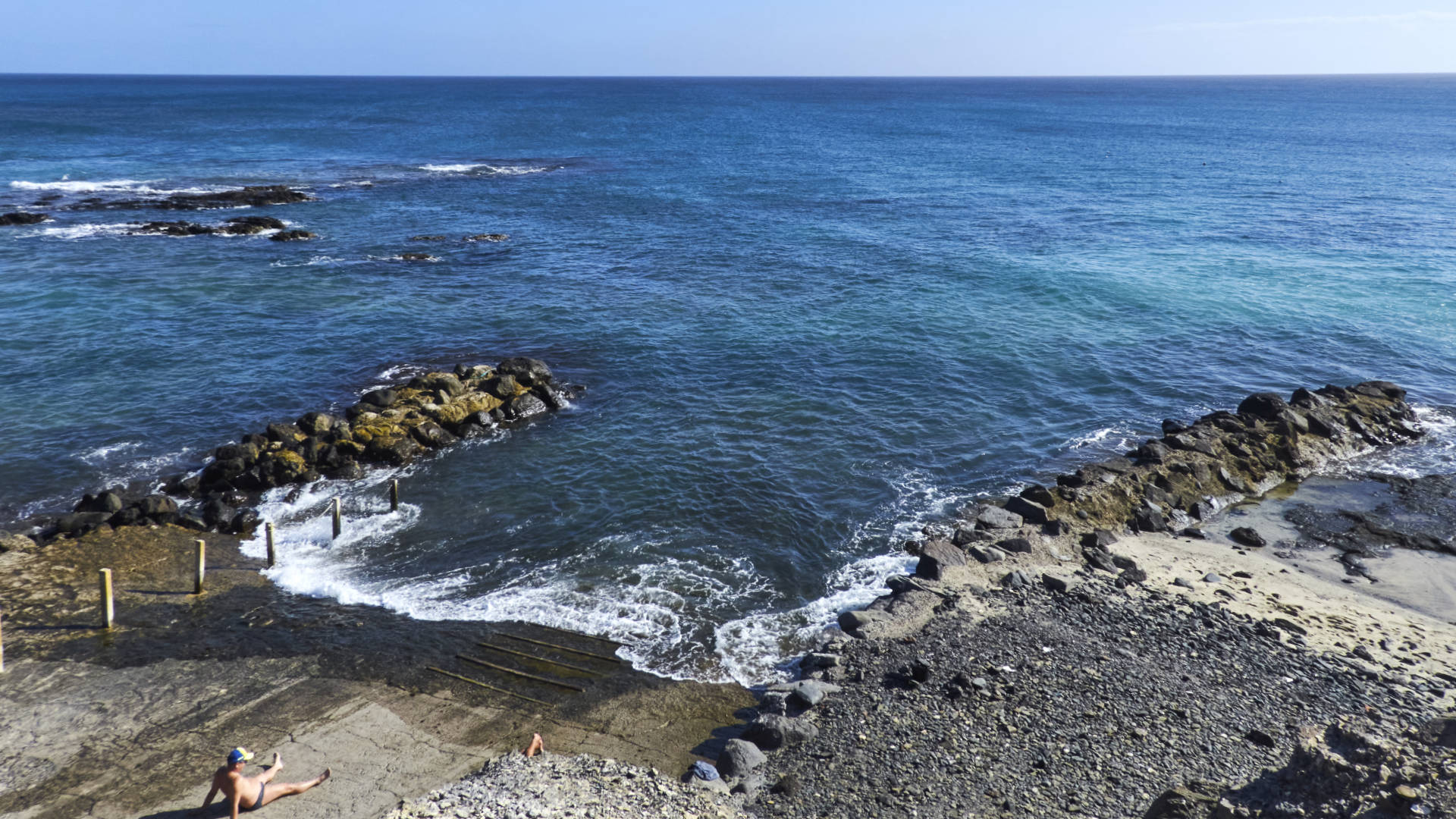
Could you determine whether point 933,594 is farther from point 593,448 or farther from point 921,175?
point 921,175

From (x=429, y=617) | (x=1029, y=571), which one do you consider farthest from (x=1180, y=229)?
(x=429, y=617)

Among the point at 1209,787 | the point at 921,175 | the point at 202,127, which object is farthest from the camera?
the point at 202,127

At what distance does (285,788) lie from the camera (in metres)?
18.6

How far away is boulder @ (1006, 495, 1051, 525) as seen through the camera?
3159cm

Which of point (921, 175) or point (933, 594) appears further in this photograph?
point (921, 175)

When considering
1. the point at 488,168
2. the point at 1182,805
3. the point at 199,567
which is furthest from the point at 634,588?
the point at 488,168

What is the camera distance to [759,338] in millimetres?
49562

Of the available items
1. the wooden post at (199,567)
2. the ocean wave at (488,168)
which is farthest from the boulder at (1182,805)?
the ocean wave at (488,168)

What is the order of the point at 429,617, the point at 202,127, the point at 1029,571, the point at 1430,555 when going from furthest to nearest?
1. the point at 202,127
2. the point at 1430,555
3. the point at 1029,571
4. the point at 429,617

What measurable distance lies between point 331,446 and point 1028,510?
2747 centimetres

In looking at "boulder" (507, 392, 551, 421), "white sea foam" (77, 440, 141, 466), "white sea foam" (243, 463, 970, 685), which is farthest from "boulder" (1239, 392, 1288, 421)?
"white sea foam" (77, 440, 141, 466)

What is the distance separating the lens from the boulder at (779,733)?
2052 centimetres

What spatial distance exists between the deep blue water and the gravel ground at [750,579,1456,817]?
442 centimetres

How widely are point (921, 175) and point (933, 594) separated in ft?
290
